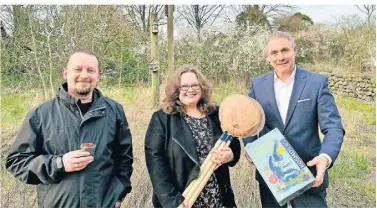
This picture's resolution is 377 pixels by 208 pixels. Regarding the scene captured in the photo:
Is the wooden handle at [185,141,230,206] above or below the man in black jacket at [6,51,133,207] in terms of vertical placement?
below

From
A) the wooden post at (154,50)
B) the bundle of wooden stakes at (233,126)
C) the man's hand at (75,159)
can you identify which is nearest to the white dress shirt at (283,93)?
the bundle of wooden stakes at (233,126)

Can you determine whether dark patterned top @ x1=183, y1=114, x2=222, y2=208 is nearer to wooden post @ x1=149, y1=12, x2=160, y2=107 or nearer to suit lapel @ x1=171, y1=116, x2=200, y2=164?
suit lapel @ x1=171, y1=116, x2=200, y2=164

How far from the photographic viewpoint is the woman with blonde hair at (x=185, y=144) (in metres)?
2.17

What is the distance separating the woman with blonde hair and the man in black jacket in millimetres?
261

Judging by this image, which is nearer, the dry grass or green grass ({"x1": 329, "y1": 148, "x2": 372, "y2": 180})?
the dry grass

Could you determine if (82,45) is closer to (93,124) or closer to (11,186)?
(11,186)

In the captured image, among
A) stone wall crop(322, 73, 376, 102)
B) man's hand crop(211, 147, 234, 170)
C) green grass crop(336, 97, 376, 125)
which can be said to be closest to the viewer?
Answer: man's hand crop(211, 147, 234, 170)

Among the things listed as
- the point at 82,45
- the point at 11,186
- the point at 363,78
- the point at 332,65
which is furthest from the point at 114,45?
the point at 363,78

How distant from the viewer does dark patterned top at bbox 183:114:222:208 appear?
221 centimetres

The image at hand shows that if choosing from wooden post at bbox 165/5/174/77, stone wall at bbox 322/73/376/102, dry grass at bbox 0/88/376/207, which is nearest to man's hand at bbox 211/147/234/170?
dry grass at bbox 0/88/376/207

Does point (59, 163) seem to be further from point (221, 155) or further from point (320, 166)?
point (320, 166)

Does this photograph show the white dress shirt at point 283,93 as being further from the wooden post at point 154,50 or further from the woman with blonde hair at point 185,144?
the wooden post at point 154,50

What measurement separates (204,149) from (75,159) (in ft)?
2.38

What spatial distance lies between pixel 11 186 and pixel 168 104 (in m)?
2.26
